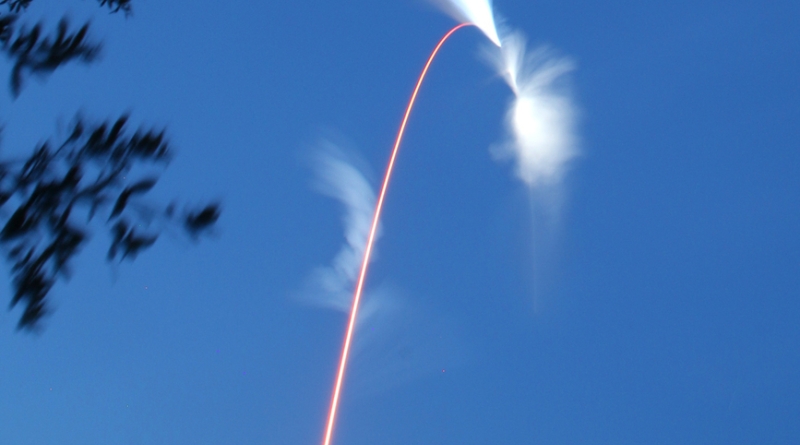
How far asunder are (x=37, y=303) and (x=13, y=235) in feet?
1.58

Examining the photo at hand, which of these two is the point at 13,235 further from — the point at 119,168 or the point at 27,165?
the point at 119,168

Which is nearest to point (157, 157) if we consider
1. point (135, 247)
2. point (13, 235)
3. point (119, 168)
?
point (119, 168)

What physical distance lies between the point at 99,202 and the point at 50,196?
34cm

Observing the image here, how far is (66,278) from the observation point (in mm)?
6691

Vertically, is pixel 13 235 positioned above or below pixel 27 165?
below

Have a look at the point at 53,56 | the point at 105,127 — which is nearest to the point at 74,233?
the point at 105,127

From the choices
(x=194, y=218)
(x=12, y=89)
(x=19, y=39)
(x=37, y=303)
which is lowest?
(x=37, y=303)

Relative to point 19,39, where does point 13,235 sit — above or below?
below

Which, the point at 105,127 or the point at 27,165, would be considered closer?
the point at 27,165

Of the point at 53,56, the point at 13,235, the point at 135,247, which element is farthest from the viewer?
the point at 53,56

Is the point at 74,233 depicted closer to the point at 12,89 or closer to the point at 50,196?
the point at 50,196

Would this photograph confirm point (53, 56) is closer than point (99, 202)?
No

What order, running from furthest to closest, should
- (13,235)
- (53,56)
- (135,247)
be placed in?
(53,56)
(135,247)
(13,235)

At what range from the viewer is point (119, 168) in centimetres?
722
